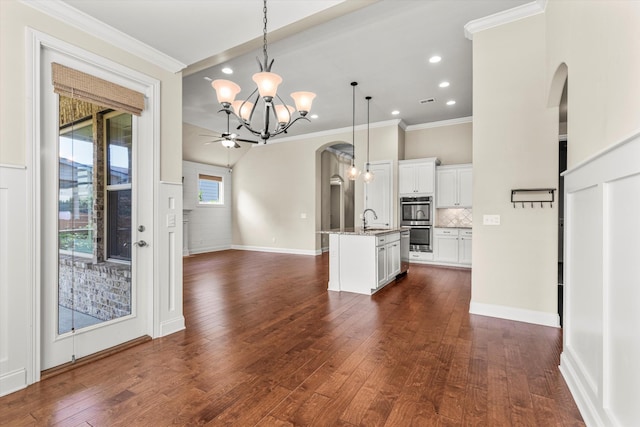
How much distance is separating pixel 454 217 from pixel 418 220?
90 centimetres

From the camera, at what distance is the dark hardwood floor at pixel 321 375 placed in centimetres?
176

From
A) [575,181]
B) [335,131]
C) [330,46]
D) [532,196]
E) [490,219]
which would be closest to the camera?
[575,181]

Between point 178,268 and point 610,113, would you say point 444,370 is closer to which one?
point 610,113

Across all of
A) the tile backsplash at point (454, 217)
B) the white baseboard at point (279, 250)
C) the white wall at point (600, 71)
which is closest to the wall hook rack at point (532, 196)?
the white wall at point (600, 71)

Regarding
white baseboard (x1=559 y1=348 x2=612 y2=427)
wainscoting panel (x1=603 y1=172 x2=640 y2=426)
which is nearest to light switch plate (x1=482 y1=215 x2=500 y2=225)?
white baseboard (x1=559 y1=348 x2=612 y2=427)

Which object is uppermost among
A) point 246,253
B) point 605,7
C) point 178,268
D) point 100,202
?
point 605,7

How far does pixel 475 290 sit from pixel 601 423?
208cm

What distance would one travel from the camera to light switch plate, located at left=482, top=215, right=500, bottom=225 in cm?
342

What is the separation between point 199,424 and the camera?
168 cm

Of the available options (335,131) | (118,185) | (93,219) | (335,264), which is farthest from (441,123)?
(93,219)

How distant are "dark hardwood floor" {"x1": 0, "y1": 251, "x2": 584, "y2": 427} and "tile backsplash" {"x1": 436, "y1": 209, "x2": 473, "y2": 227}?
3507 mm

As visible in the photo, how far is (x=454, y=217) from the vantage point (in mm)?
6938

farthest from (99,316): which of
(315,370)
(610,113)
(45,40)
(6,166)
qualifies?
(610,113)

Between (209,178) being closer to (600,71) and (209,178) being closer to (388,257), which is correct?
(388,257)
